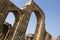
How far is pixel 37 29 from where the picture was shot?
12.1 m

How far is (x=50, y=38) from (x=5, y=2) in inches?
261

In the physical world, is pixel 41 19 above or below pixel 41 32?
above

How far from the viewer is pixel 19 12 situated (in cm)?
1008

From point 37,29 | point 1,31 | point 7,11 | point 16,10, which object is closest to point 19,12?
point 16,10

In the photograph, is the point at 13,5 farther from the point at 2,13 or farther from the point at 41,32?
the point at 41,32

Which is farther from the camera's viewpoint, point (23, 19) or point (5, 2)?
point (23, 19)

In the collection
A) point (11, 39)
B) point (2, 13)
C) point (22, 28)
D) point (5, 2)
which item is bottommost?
point (11, 39)

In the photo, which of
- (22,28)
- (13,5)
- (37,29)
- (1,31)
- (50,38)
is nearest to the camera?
(13,5)

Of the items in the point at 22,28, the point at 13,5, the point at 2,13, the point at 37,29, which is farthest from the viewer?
the point at 37,29

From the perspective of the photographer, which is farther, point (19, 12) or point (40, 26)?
point (40, 26)

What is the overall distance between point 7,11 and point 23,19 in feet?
5.75

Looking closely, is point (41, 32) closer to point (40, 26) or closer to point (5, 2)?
point (40, 26)

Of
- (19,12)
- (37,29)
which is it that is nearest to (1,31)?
(37,29)

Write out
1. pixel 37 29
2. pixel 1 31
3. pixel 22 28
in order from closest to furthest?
pixel 22 28 → pixel 37 29 → pixel 1 31
